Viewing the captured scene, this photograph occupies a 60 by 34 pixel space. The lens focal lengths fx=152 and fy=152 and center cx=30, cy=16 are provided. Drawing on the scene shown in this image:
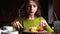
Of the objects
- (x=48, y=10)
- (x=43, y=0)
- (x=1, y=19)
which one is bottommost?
(x=1, y=19)

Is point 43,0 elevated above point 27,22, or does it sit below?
above

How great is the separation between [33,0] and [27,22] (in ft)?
0.70

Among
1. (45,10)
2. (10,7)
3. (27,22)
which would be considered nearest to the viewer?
(27,22)

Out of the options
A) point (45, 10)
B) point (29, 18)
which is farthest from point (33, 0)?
point (45, 10)

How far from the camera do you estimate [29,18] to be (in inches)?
56.8

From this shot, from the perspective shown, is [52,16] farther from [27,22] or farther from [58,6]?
[27,22]

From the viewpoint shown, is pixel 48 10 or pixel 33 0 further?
pixel 48 10

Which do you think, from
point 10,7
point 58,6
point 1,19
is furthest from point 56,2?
point 1,19

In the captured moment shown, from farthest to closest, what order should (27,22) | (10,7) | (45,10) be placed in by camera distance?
(10,7) < (45,10) < (27,22)

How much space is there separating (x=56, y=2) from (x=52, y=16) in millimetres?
465

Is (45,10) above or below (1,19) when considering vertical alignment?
above

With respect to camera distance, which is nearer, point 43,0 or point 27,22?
point 27,22

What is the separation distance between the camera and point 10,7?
280 cm

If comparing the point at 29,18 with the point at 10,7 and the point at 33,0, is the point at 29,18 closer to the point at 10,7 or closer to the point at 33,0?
the point at 33,0
